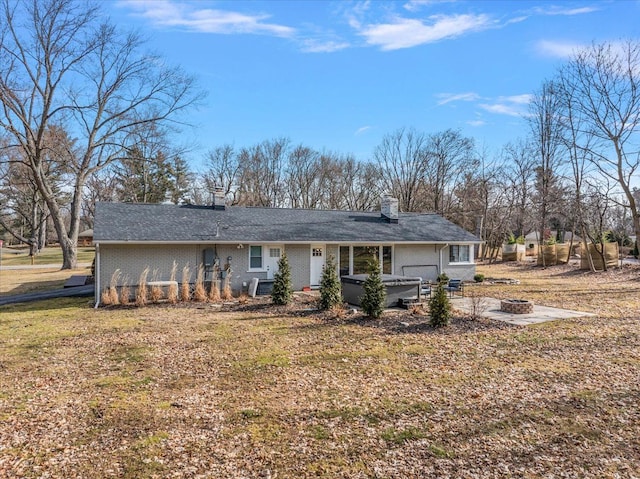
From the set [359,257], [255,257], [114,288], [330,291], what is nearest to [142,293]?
[114,288]

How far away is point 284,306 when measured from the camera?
44.7 ft

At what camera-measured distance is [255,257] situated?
16828 millimetres

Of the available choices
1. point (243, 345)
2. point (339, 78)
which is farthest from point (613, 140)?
point (243, 345)

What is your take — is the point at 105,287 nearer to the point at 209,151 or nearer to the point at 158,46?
the point at 158,46

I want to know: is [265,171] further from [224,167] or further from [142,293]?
[142,293]

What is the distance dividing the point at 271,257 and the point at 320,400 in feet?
37.6

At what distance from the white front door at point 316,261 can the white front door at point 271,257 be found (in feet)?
5.23

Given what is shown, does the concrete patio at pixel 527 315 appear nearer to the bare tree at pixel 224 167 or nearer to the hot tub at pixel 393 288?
the hot tub at pixel 393 288

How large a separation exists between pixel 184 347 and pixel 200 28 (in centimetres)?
1070

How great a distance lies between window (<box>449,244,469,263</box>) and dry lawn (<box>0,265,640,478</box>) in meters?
9.84

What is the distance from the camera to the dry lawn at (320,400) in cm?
427

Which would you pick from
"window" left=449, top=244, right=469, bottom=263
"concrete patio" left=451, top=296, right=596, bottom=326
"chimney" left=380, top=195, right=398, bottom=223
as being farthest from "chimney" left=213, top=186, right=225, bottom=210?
"window" left=449, top=244, right=469, bottom=263

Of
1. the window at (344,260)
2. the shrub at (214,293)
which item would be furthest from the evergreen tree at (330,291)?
the window at (344,260)

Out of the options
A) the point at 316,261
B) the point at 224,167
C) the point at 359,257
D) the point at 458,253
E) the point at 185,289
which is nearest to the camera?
the point at 185,289
